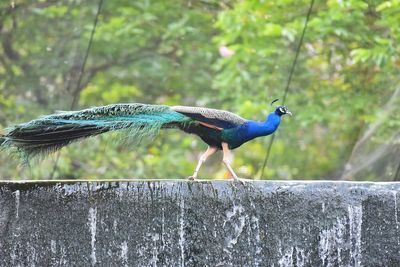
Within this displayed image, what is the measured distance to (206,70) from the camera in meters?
9.25

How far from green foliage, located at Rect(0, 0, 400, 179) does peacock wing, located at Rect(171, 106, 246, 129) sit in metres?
2.63

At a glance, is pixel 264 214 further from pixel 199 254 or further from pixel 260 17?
pixel 260 17

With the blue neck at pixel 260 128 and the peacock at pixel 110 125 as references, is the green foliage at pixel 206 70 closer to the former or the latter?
the blue neck at pixel 260 128

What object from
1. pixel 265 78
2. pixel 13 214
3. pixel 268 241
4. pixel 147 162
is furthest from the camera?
pixel 147 162

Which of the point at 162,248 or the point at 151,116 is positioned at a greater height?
the point at 151,116

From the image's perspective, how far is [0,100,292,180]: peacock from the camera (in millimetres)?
4203

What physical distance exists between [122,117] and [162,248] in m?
0.64

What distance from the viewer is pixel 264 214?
14.0 feet

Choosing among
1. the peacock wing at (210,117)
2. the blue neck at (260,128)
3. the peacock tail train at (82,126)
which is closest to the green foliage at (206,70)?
the blue neck at (260,128)

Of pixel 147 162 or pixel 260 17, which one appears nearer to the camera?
pixel 260 17

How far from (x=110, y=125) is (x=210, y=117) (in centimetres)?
48

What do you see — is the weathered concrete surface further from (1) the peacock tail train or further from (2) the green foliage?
(2) the green foliage

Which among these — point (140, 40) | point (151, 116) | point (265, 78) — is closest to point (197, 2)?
point (140, 40)

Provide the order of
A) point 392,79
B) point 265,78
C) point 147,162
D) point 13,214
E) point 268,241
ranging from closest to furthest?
point 13,214, point 268,241, point 392,79, point 265,78, point 147,162
